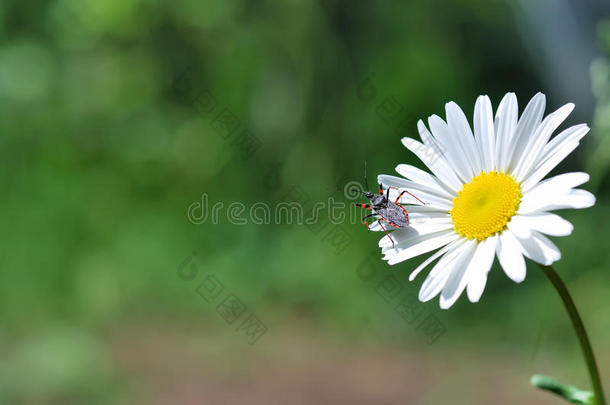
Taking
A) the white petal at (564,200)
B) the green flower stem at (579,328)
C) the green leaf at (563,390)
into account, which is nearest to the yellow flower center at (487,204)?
the white petal at (564,200)

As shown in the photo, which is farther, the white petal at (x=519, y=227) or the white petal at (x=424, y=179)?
the white petal at (x=424, y=179)

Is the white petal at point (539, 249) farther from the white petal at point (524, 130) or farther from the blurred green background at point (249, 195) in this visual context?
the blurred green background at point (249, 195)

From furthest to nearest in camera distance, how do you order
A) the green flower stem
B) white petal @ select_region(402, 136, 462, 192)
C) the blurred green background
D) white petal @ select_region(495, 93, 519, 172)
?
the blurred green background, white petal @ select_region(402, 136, 462, 192), white petal @ select_region(495, 93, 519, 172), the green flower stem

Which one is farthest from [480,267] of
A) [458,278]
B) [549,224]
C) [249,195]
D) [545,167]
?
[249,195]

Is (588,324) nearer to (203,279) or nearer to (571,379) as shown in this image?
(571,379)

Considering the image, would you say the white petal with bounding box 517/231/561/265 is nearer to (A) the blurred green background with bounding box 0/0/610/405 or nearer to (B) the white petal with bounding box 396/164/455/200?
(B) the white petal with bounding box 396/164/455/200

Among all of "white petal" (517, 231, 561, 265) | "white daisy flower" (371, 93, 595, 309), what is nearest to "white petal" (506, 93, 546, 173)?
"white daisy flower" (371, 93, 595, 309)
